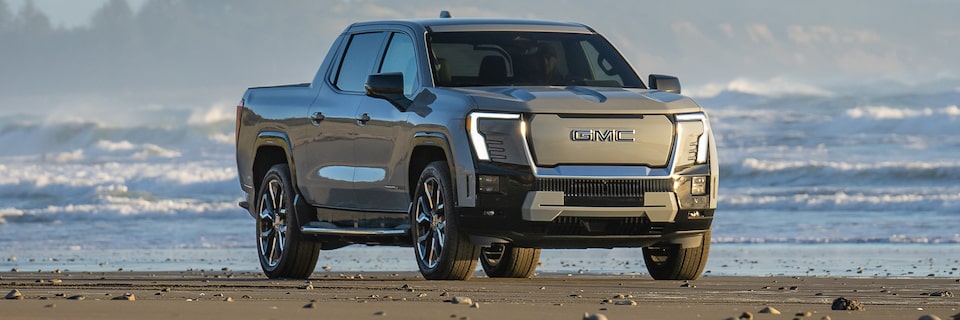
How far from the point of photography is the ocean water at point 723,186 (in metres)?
16.9

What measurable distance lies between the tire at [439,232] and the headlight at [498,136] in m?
0.37

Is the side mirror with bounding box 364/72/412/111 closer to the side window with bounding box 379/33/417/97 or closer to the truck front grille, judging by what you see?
the side window with bounding box 379/33/417/97

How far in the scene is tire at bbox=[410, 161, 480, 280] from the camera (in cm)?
980

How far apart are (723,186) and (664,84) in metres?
23.5

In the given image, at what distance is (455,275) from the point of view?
32.7ft

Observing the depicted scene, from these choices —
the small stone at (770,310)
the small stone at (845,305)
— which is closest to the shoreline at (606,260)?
the small stone at (845,305)

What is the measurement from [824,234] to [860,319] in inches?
526

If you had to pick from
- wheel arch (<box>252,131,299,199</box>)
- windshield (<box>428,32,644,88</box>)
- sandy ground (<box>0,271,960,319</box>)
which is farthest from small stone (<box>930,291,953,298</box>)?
wheel arch (<box>252,131,299,199</box>)

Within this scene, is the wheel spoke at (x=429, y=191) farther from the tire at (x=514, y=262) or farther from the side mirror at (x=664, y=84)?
the tire at (x=514, y=262)

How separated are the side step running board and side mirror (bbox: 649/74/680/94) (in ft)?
5.61

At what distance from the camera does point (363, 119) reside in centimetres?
1057

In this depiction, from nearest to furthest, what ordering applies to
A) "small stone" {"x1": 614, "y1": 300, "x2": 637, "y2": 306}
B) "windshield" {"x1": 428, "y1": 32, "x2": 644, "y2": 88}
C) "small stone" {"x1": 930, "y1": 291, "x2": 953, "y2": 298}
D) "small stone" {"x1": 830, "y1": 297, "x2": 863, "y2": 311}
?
"small stone" {"x1": 830, "y1": 297, "x2": 863, "y2": 311} → "small stone" {"x1": 614, "y1": 300, "x2": 637, "y2": 306} → "small stone" {"x1": 930, "y1": 291, "x2": 953, "y2": 298} → "windshield" {"x1": 428, "y1": 32, "x2": 644, "y2": 88}

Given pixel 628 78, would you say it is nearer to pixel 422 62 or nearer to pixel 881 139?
pixel 422 62

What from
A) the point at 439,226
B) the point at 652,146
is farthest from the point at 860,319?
the point at 439,226
